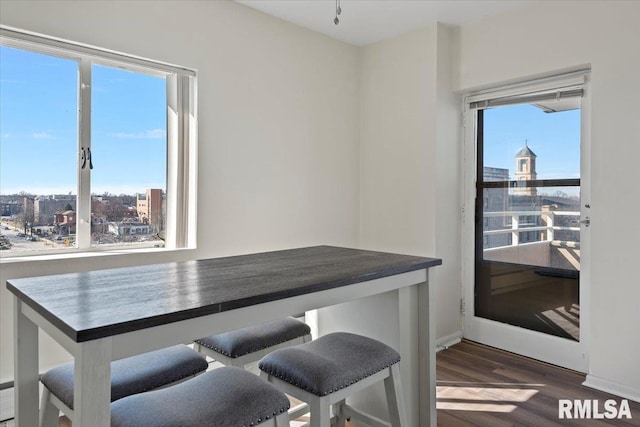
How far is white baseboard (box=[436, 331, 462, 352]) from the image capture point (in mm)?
3352

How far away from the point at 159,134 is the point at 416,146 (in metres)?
1.99

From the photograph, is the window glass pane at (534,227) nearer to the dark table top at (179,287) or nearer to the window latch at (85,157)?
the dark table top at (179,287)

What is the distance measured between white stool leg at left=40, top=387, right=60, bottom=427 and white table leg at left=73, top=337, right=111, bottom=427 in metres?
0.47

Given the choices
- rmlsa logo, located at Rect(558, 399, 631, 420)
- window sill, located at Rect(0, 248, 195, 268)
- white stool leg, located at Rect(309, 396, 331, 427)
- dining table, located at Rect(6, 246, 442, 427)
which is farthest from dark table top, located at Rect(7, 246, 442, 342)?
rmlsa logo, located at Rect(558, 399, 631, 420)

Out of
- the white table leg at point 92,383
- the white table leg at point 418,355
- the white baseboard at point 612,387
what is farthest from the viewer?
the white baseboard at point 612,387

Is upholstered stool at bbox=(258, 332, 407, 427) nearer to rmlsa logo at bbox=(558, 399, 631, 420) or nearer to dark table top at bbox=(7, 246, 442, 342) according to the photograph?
dark table top at bbox=(7, 246, 442, 342)

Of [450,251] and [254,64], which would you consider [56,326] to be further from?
[450,251]

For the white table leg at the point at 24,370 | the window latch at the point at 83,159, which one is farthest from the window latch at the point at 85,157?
the white table leg at the point at 24,370

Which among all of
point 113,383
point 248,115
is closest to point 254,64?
point 248,115

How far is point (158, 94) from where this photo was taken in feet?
9.29

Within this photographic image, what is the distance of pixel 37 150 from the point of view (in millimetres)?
2369

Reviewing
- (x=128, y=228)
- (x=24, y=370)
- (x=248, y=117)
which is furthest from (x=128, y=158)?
(x=24, y=370)

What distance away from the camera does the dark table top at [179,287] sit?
41.4 inches

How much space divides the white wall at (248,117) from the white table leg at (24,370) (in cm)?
107
